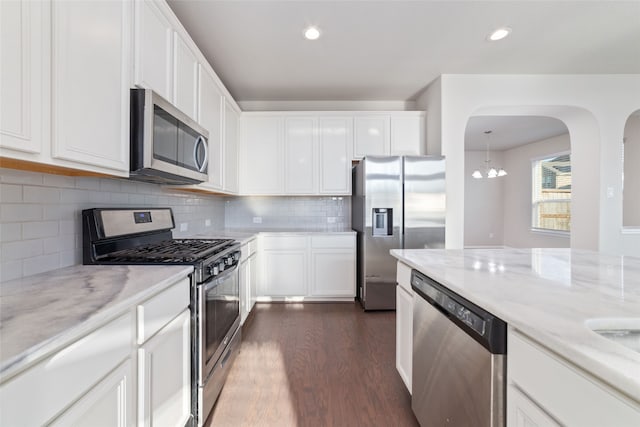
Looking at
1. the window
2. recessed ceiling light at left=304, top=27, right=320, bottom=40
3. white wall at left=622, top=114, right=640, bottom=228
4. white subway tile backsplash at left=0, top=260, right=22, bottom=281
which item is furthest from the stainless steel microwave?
the window

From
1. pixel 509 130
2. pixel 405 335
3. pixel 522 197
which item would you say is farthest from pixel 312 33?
pixel 522 197

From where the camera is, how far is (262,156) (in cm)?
356

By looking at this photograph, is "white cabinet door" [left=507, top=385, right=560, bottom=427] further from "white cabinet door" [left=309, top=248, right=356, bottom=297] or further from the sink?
"white cabinet door" [left=309, top=248, right=356, bottom=297]

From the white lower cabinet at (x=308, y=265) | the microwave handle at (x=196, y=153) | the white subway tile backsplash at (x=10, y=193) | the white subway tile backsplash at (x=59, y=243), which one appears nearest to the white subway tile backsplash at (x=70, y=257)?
the white subway tile backsplash at (x=59, y=243)

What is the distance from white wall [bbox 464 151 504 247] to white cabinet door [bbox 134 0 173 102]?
287 inches

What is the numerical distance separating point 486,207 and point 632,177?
116 inches

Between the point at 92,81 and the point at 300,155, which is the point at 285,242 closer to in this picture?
the point at 300,155

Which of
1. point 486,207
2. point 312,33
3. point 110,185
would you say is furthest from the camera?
point 486,207

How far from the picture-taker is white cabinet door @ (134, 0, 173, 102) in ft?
4.69

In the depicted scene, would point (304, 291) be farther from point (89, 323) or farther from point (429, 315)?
point (89, 323)

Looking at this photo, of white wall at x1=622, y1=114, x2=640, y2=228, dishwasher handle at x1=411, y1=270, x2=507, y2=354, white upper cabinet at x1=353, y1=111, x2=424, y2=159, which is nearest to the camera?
dishwasher handle at x1=411, y1=270, x2=507, y2=354

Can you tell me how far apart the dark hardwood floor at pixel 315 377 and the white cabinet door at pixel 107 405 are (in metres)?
0.79

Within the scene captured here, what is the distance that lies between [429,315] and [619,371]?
2.58 feet

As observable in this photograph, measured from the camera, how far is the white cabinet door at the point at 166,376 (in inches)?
40.1
